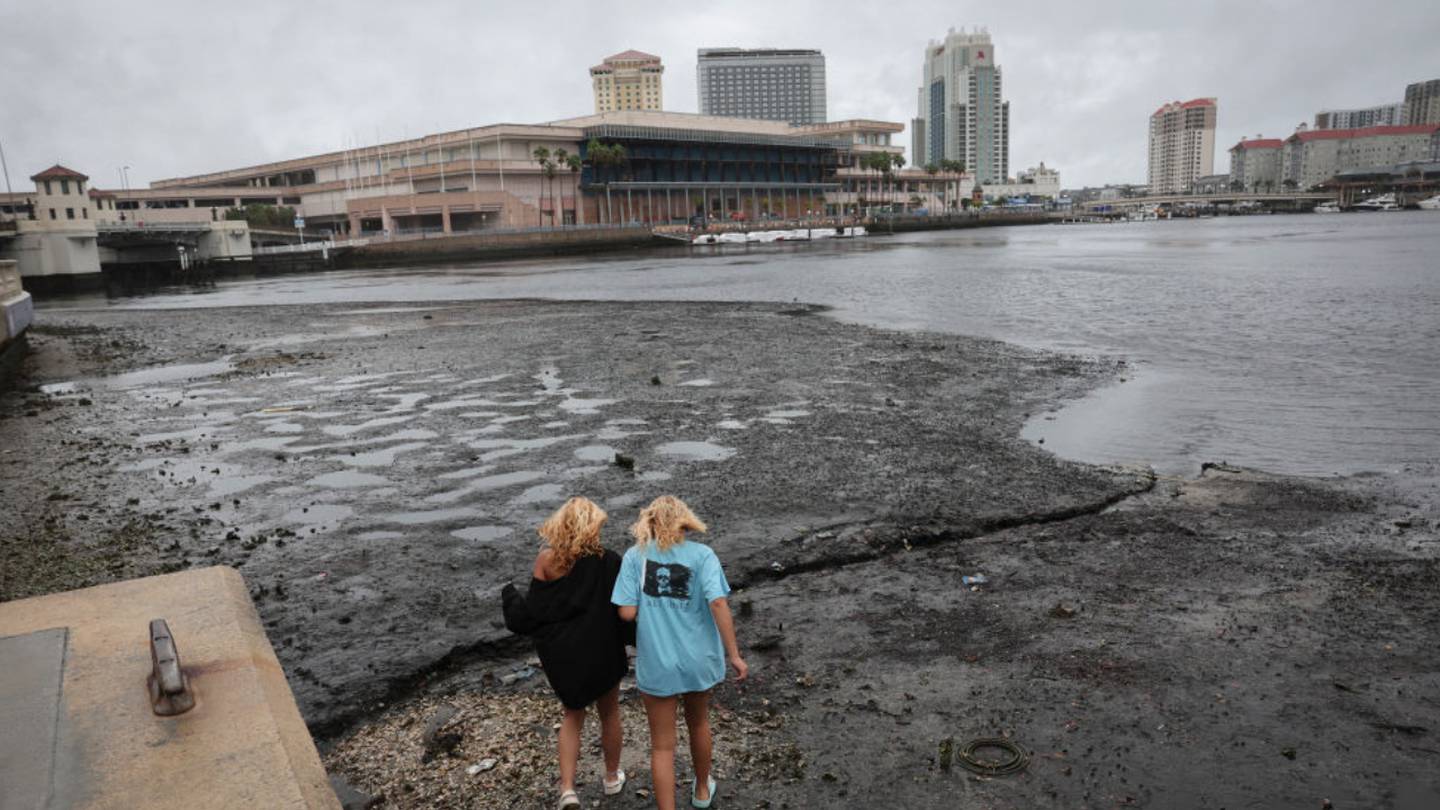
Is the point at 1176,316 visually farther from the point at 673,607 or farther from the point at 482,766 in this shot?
the point at 482,766

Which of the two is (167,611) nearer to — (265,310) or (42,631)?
(42,631)

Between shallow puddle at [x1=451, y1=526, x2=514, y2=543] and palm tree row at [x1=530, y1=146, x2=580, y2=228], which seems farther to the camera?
palm tree row at [x1=530, y1=146, x2=580, y2=228]

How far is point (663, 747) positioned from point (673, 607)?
702mm

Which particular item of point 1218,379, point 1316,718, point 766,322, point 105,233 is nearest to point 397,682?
point 1316,718

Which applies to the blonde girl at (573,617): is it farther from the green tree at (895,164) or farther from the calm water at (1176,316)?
the green tree at (895,164)

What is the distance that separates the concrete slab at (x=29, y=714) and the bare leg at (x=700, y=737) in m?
2.71

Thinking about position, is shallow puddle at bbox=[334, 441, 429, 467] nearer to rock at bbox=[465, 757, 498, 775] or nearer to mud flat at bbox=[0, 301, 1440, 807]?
mud flat at bbox=[0, 301, 1440, 807]

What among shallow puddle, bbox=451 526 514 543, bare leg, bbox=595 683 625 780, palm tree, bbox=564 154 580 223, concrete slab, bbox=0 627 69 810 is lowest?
shallow puddle, bbox=451 526 514 543

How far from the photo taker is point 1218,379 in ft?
63.4

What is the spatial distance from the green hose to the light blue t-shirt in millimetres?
1590

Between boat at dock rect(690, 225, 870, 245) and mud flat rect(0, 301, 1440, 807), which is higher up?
boat at dock rect(690, 225, 870, 245)

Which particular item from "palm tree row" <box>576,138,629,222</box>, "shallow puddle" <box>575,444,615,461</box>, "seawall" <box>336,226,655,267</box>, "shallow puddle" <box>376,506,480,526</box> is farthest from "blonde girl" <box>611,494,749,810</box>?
"palm tree row" <box>576,138,629,222</box>

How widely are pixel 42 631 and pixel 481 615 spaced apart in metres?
2.97

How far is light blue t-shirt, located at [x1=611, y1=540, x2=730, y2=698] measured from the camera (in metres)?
4.70
